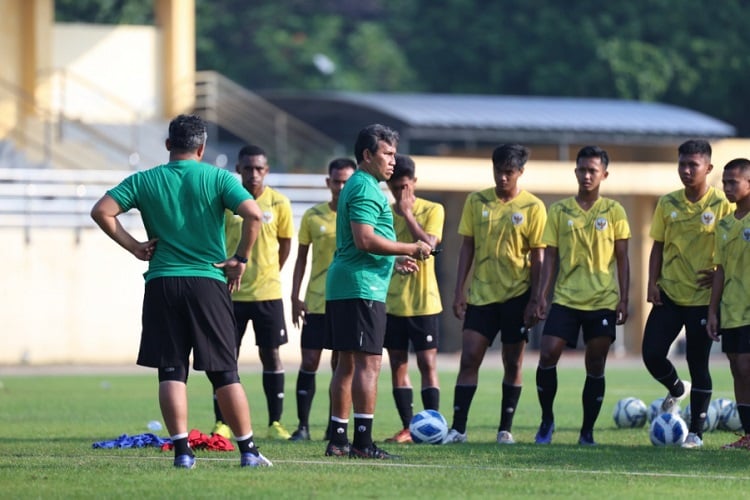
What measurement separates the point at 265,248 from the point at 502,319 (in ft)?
7.33

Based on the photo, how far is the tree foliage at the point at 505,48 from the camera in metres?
48.5

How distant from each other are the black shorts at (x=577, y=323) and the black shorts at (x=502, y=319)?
0.87 ft

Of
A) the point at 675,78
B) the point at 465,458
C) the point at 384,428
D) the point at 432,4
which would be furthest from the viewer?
the point at 432,4

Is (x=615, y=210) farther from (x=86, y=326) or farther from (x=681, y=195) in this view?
(x=86, y=326)

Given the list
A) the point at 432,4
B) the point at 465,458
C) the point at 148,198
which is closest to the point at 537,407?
the point at 465,458

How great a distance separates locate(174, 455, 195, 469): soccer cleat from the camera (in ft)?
35.0

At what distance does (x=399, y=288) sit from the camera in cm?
1413

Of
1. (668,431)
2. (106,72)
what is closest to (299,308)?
(668,431)

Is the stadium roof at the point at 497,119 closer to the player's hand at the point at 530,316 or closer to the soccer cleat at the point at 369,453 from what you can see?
the player's hand at the point at 530,316

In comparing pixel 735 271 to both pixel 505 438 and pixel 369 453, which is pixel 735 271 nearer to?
pixel 505 438

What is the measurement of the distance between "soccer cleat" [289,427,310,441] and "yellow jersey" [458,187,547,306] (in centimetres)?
187

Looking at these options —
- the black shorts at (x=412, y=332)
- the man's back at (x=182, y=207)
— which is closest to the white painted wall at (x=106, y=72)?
the black shorts at (x=412, y=332)

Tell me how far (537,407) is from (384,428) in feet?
12.0

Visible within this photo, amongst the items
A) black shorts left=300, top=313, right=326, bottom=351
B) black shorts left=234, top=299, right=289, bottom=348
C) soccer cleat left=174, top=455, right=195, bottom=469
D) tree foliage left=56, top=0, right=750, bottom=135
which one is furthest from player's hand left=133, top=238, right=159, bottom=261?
tree foliage left=56, top=0, right=750, bottom=135
